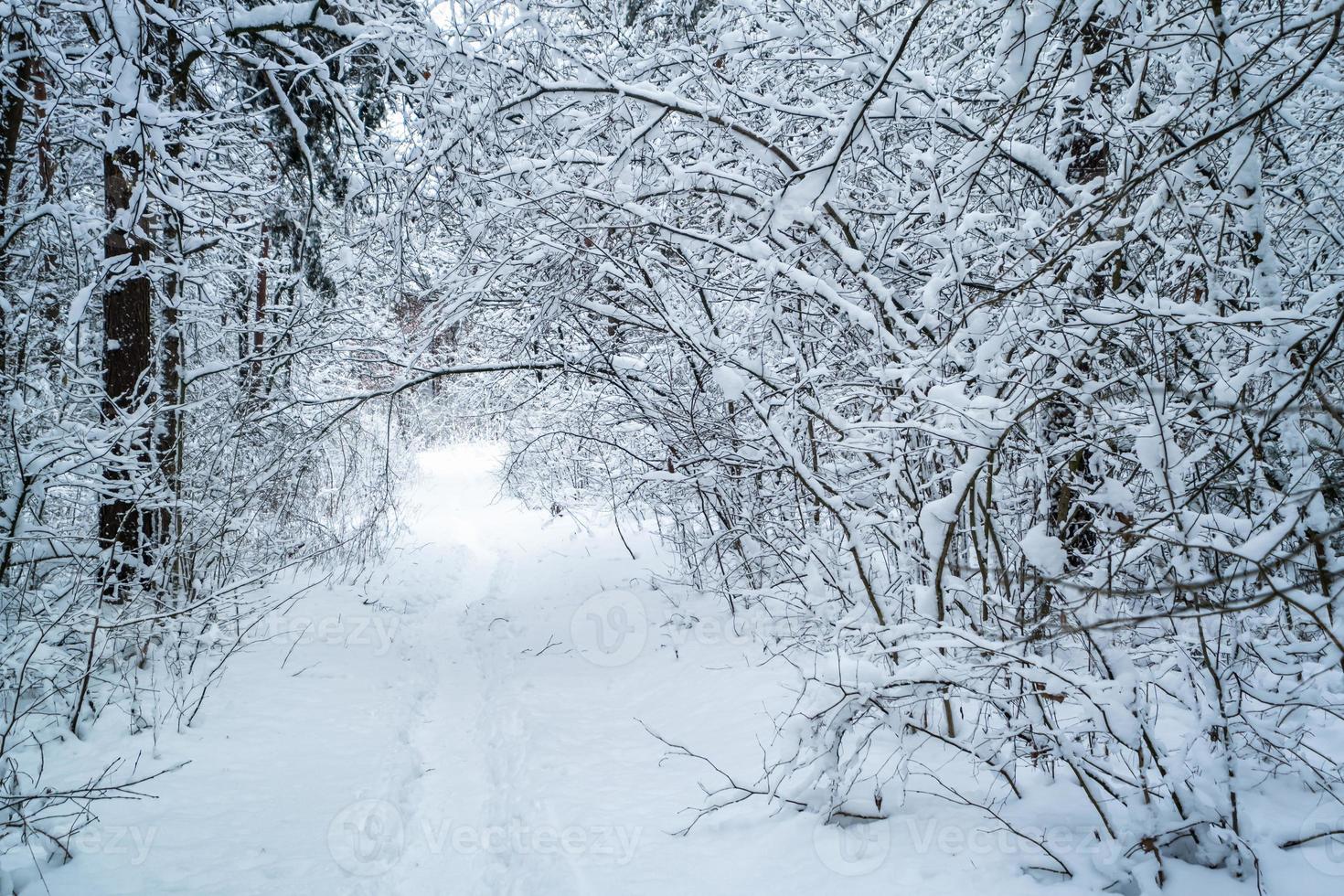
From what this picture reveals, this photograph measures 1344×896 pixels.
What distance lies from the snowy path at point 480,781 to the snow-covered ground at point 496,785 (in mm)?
13

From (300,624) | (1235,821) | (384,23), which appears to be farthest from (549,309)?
(300,624)

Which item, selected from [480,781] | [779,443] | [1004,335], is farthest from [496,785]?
[1004,335]

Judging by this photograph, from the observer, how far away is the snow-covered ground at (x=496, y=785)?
2.71 m

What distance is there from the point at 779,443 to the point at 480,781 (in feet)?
10.3

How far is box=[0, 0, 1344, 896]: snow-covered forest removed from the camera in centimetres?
213

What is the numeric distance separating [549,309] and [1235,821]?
4.34 meters

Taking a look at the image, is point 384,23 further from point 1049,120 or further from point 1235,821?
point 1235,821

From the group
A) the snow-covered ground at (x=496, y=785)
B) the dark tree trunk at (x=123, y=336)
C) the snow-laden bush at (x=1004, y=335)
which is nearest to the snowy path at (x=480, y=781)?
the snow-covered ground at (x=496, y=785)

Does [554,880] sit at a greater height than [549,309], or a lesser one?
lesser

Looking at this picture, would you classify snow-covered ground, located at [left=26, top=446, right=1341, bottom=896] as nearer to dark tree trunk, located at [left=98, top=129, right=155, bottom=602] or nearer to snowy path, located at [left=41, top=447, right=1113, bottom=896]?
snowy path, located at [left=41, top=447, right=1113, bottom=896]

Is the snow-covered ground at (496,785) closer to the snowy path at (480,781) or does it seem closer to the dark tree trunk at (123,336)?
the snowy path at (480,781)

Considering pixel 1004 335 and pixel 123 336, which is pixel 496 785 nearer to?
pixel 1004 335

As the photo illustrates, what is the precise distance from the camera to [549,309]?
4.42 meters

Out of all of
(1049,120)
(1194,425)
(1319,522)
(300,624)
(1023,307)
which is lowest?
(300,624)
